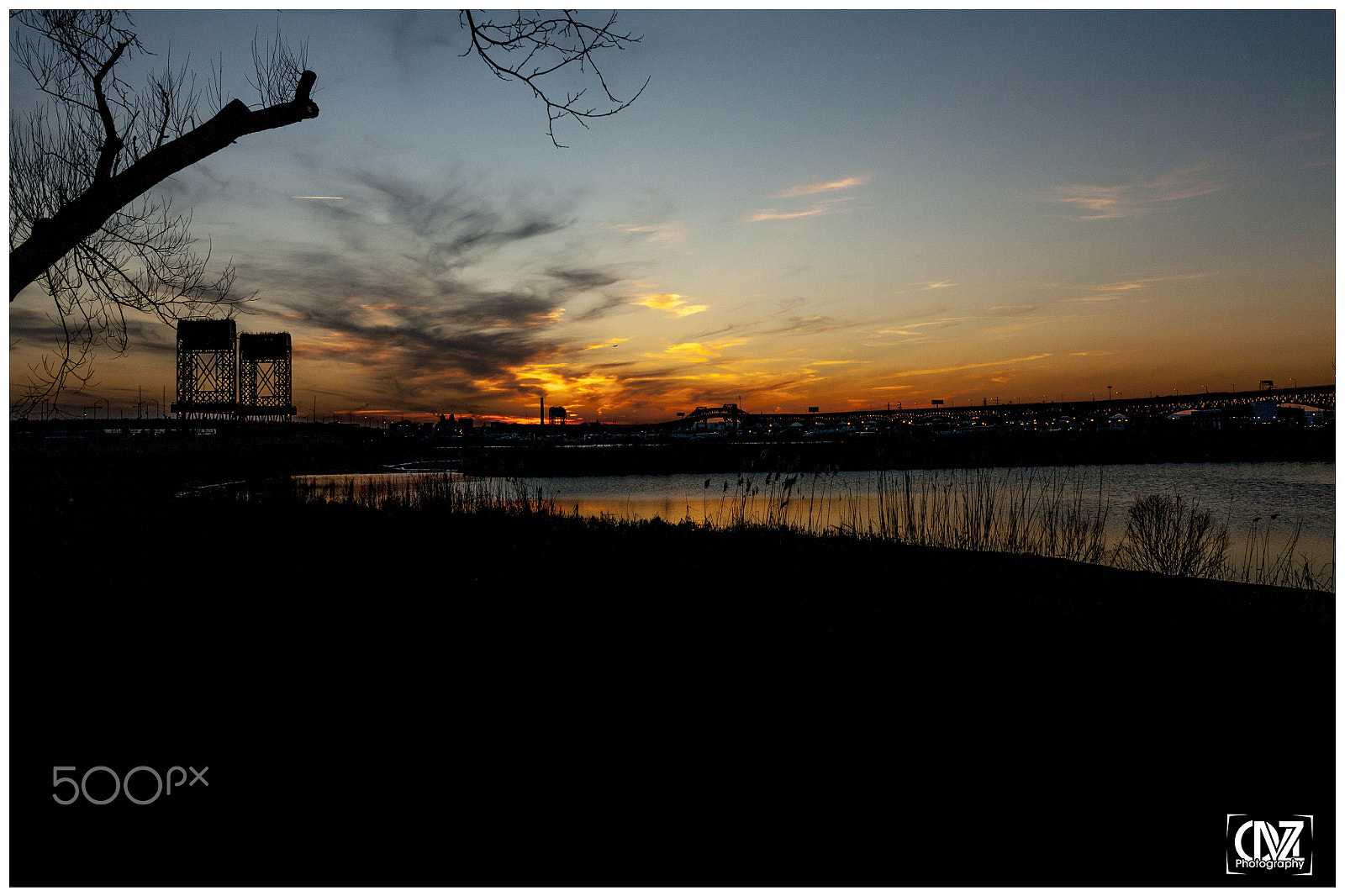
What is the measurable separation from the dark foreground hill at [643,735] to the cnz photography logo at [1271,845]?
8cm

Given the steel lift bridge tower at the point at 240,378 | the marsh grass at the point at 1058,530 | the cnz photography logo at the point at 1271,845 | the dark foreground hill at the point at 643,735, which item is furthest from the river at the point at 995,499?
the steel lift bridge tower at the point at 240,378

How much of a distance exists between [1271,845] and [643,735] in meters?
3.15

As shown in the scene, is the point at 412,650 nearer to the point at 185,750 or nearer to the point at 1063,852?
the point at 185,750

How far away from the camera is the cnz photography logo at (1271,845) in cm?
320

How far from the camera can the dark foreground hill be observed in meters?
2.98

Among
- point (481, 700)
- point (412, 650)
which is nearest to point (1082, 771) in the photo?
point (481, 700)

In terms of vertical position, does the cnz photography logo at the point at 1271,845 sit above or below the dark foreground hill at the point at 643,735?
below

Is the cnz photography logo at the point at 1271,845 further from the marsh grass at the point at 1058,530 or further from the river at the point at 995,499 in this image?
the river at the point at 995,499

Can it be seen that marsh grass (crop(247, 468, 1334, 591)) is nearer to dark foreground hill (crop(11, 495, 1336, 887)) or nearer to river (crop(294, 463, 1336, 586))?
river (crop(294, 463, 1336, 586))

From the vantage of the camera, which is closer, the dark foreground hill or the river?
the dark foreground hill

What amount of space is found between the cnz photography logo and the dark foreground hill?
→ 0.25 ft

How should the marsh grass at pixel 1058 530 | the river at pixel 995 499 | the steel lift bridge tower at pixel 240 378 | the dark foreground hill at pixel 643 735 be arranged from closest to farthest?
the dark foreground hill at pixel 643 735
the marsh grass at pixel 1058 530
the river at pixel 995 499
the steel lift bridge tower at pixel 240 378

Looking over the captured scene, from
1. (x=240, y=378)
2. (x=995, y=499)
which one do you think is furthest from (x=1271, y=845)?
(x=240, y=378)

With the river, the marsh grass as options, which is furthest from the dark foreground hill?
the river
